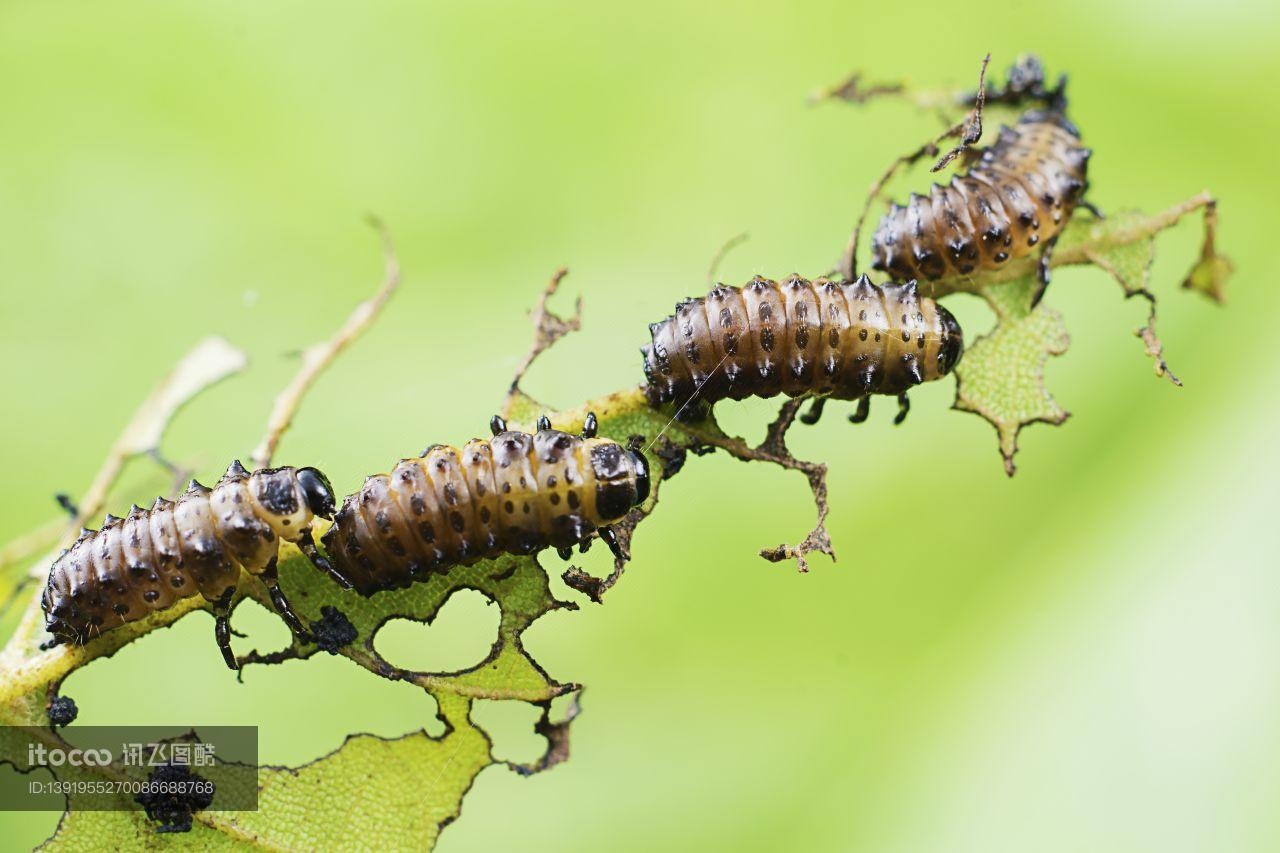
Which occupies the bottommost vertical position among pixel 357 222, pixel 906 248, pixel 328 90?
pixel 906 248

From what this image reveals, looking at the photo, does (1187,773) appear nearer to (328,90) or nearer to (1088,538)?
(1088,538)

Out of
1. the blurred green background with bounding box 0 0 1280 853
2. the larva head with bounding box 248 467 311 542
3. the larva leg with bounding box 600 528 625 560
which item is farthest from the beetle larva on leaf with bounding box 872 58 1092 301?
the larva head with bounding box 248 467 311 542

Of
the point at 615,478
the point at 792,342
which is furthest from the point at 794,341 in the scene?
the point at 615,478

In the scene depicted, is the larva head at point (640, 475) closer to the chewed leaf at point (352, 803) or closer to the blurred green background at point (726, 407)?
the blurred green background at point (726, 407)

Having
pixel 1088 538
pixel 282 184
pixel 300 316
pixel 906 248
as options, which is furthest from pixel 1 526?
pixel 1088 538

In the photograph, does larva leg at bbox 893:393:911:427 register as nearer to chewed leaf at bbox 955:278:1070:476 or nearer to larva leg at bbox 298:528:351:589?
chewed leaf at bbox 955:278:1070:476

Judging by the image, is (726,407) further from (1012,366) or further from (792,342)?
(1012,366)
